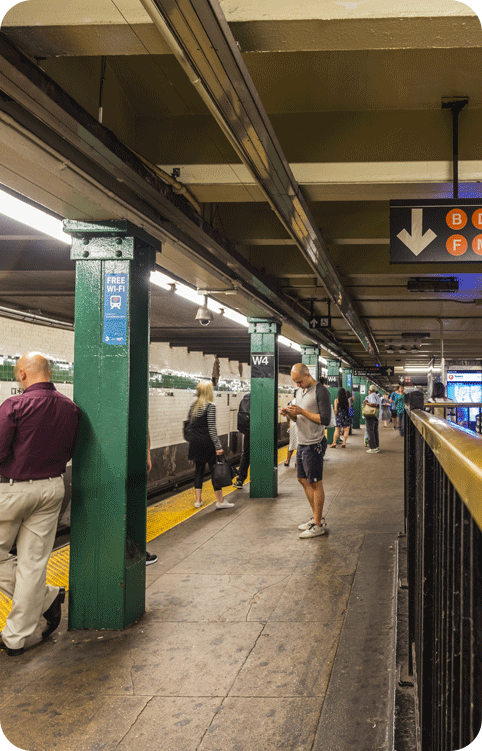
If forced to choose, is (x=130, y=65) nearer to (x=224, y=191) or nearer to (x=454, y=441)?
(x=224, y=191)

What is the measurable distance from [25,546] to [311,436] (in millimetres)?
3507

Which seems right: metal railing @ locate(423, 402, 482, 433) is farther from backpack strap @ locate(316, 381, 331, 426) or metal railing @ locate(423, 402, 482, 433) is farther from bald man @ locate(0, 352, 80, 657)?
bald man @ locate(0, 352, 80, 657)

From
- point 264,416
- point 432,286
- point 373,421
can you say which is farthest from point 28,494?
point 373,421

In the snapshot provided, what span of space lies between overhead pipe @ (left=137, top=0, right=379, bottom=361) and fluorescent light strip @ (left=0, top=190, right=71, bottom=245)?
5.72 ft

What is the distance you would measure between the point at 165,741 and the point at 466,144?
4.35m

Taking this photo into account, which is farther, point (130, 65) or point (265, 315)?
point (265, 315)

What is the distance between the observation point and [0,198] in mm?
3760

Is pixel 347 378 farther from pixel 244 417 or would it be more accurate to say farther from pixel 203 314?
pixel 203 314

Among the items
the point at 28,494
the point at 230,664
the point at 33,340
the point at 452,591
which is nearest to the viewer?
the point at 452,591

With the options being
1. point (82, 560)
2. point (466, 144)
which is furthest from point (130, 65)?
point (82, 560)

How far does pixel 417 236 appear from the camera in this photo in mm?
4527

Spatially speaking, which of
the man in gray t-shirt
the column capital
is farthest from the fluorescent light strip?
the man in gray t-shirt

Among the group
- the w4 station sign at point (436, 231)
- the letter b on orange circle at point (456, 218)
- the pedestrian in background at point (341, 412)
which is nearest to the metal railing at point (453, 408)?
the w4 station sign at point (436, 231)

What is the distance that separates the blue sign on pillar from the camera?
4152 mm
